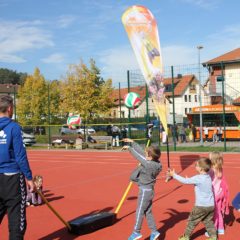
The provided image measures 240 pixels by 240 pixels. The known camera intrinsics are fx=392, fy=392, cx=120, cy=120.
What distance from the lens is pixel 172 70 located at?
1941cm

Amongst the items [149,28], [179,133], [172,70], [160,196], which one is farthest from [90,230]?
[179,133]

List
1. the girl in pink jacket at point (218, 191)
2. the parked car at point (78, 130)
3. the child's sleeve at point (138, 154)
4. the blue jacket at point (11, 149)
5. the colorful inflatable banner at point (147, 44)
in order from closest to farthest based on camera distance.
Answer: the blue jacket at point (11, 149) < the child's sleeve at point (138, 154) < the girl in pink jacket at point (218, 191) < the colorful inflatable banner at point (147, 44) < the parked car at point (78, 130)

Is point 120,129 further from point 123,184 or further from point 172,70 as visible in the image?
point 123,184

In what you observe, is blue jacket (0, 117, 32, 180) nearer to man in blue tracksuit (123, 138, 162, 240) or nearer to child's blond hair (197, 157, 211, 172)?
man in blue tracksuit (123, 138, 162, 240)

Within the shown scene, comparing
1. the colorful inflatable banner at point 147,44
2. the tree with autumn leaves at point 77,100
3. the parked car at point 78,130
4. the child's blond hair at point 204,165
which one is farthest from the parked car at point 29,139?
the child's blond hair at point 204,165

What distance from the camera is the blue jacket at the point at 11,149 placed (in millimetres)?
4242

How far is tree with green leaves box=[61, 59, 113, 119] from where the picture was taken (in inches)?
1350

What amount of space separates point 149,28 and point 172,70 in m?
12.2

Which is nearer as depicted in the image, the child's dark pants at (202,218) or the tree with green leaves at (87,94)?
the child's dark pants at (202,218)

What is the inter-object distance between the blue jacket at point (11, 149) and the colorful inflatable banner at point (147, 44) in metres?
3.48

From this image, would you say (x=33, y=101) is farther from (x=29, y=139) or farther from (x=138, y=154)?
(x=138, y=154)

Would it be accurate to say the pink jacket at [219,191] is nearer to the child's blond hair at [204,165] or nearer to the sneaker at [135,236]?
the child's blond hair at [204,165]

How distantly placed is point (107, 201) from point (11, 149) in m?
4.04

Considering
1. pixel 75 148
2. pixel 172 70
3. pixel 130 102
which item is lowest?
pixel 75 148
